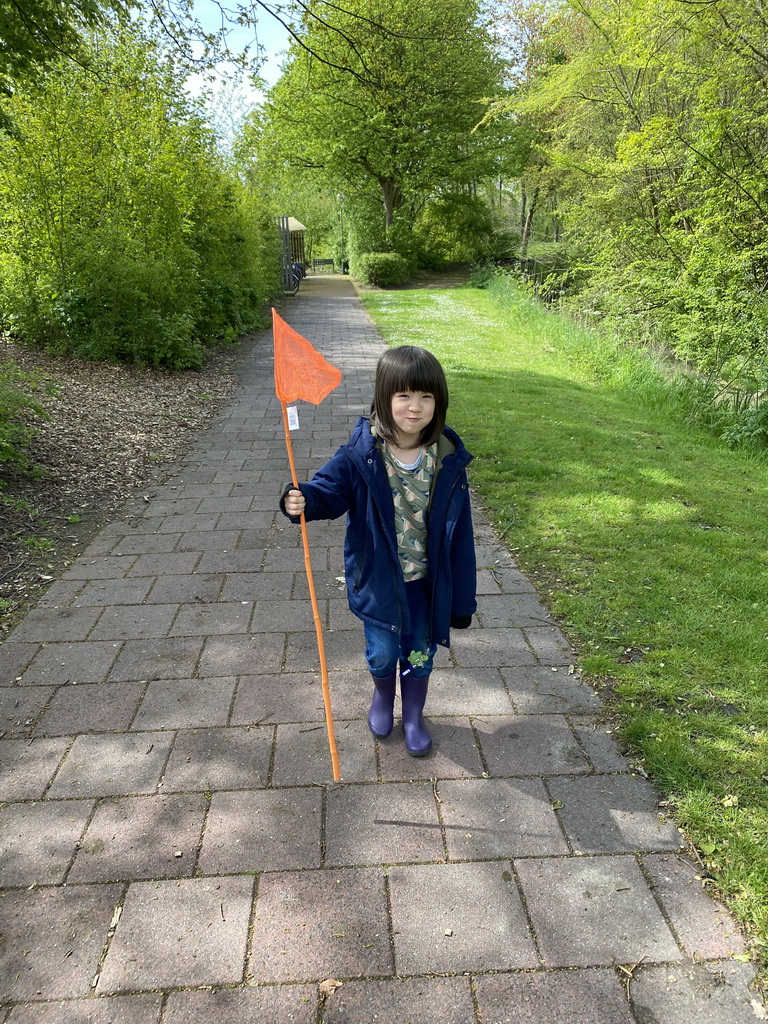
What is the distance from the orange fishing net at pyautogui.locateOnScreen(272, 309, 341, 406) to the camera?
7.36 feet

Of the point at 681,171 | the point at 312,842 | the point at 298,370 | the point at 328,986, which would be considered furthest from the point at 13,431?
the point at 681,171

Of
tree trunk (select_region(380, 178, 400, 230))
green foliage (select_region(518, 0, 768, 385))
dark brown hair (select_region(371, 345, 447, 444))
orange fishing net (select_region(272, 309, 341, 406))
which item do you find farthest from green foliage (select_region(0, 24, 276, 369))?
tree trunk (select_region(380, 178, 400, 230))

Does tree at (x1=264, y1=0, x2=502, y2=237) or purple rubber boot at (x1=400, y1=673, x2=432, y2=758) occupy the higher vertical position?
tree at (x1=264, y1=0, x2=502, y2=237)

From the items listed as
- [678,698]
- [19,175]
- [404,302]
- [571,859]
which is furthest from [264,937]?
[404,302]

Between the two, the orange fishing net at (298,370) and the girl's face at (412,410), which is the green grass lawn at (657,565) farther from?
the orange fishing net at (298,370)

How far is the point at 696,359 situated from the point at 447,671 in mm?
6932

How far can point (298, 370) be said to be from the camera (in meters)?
2.28

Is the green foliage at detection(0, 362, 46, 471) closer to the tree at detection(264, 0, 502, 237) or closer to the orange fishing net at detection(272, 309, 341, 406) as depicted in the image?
the orange fishing net at detection(272, 309, 341, 406)

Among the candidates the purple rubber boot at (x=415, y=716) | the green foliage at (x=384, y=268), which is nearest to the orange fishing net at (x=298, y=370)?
the purple rubber boot at (x=415, y=716)

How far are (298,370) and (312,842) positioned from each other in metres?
1.59

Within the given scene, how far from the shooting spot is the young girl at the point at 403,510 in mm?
2146

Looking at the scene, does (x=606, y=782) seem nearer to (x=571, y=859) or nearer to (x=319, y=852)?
(x=571, y=859)

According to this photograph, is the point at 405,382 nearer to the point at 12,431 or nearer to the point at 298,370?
the point at 298,370

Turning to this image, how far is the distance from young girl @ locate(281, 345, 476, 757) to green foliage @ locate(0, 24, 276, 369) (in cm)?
708
